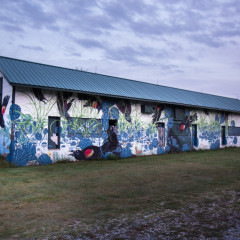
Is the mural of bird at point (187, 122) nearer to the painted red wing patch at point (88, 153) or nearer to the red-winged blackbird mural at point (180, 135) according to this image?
the red-winged blackbird mural at point (180, 135)

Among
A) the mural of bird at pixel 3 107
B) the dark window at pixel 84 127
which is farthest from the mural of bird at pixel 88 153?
the mural of bird at pixel 3 107

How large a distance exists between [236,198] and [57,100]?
1023 centimetres

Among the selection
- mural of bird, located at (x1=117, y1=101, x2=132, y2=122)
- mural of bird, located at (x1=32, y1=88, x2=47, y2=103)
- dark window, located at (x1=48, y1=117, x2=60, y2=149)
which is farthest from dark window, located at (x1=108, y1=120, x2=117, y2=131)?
mural of bird, located at (x1=32, y1=88, x2=47, y2=103)

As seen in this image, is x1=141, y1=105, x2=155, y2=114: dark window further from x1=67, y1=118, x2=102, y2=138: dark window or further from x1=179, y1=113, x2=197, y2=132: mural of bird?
x1=67, y1=118, x2=102, y2=138: dark window

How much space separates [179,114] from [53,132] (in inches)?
397

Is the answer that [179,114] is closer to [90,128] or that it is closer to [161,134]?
[161,134]

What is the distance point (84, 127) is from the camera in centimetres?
1566

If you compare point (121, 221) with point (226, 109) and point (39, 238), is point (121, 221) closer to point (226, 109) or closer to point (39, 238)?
point (39, 238)

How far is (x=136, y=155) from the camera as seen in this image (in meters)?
18.3

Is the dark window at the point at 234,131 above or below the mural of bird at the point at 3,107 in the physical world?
below

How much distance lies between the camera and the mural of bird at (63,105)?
48.1 ft

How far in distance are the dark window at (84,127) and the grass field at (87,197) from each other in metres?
5.10

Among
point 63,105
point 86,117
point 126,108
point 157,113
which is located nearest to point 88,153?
point 86,117

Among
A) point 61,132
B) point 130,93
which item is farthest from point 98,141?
point 130,93
